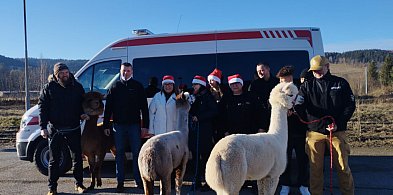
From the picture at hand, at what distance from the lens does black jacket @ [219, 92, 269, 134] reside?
6336 millimetres

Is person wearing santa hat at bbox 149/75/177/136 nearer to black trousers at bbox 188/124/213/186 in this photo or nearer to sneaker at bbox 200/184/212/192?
black trousers at bbox 188/124/213/186

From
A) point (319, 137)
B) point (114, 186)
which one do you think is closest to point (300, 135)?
point (319, 137)

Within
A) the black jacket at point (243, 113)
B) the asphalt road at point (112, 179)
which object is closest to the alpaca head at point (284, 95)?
the black jacket at point (243, 113)

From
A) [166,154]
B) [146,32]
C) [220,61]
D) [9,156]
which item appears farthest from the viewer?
[9,156]

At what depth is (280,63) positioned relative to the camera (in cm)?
793

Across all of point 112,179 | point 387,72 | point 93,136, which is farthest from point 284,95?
point 387,72

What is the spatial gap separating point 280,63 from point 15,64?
13239 cm

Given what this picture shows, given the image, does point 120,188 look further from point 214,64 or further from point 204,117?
point 214,64

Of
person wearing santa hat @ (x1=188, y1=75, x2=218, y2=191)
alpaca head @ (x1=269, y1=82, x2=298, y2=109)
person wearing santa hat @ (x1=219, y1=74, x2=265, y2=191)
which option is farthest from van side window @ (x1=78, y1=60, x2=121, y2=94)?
alpaca head @ (x1=269, y1=82, x2=298, y2=109)

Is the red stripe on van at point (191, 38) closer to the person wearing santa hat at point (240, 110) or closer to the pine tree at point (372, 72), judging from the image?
the person wearing santa hat at point (240, 110)

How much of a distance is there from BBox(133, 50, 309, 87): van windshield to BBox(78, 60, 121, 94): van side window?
17.5 inches

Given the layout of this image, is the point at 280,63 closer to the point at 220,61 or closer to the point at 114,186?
the point at 220,61

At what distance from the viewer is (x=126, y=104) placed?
21.9 feet

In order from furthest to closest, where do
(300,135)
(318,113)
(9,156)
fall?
1. (9,156)
2. (300,135)
3. (318,113)
